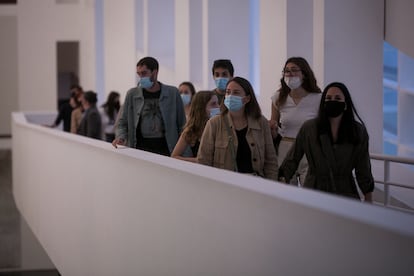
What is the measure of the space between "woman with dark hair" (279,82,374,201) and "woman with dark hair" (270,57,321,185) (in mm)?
1300

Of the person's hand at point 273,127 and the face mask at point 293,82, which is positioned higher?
the face mask at point 293,82

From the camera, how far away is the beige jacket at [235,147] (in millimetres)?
7348

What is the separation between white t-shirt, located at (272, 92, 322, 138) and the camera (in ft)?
27.4

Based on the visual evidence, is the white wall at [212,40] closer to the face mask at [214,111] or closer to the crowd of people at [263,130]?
the crowd of people at [263,130]

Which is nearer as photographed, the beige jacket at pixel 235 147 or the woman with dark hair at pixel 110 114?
the beige jacket at pixel 235 147

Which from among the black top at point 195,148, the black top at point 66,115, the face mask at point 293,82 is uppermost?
the face mask at point 293,82

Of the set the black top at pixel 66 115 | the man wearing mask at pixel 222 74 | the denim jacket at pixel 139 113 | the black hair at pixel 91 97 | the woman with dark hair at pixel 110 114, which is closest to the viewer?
the man wearing mask at pixel 222 74

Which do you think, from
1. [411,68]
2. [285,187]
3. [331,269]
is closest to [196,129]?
[285,187]

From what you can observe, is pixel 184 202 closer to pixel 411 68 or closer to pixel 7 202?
pixel 411 68

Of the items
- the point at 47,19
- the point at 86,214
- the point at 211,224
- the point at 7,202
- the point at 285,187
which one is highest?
the point at 47,19

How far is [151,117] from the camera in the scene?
9.52 meters

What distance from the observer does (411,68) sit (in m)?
13.6

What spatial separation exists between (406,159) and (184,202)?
285 cm

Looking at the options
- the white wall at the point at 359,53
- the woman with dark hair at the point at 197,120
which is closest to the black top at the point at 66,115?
the white wall at the point at 359,53
